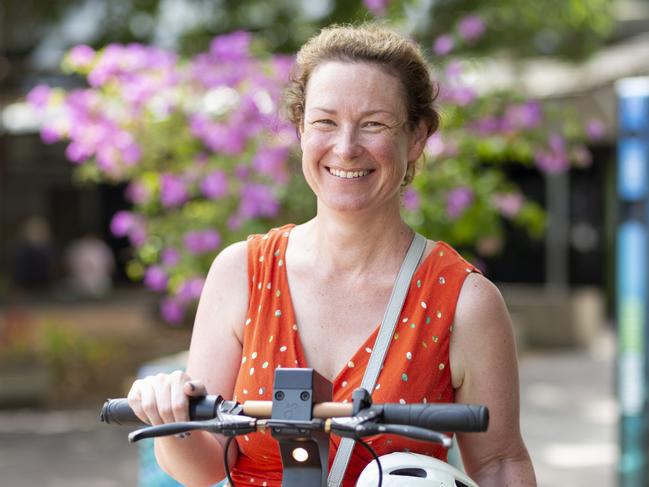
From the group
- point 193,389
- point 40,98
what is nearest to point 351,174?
point 193,389

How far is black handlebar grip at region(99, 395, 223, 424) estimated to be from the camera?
207 cm

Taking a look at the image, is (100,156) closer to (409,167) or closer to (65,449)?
(65,449)

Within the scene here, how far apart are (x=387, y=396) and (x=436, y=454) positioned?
17 cm

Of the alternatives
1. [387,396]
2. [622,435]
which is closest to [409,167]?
[387,396]

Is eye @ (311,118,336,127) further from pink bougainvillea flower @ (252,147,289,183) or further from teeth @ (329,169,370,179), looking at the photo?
pink bougainvillea flower @ (252,147,289,183)

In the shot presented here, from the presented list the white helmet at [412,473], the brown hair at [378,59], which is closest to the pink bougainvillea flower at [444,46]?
the brown hair at [378,59]

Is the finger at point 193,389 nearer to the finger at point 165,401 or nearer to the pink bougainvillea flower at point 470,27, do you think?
the finger at point 165,401

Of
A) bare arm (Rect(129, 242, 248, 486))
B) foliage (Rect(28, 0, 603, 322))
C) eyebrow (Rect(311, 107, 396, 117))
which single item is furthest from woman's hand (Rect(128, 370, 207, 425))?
foliage (Rect(28, 0, 603, 322))

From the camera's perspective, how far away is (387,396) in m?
2.28

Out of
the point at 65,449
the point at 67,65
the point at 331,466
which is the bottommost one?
the point at 65,449

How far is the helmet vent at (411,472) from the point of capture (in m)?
2.06

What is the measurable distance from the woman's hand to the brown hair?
2.27 feet

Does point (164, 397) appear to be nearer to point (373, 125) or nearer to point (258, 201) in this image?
point (373, 125)

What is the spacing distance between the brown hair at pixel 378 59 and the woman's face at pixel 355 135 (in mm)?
22
